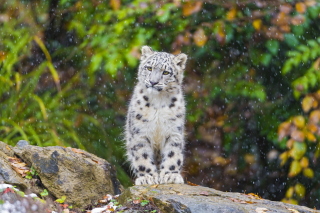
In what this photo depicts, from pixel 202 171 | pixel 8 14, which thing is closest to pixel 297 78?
pixel 202 171

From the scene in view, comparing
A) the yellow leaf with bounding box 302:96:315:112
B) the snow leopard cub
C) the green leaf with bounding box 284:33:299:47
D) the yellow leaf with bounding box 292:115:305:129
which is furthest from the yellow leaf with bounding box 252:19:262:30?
the snow leopard cub

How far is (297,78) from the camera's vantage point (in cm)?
806

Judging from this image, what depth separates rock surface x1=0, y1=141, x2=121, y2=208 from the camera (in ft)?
16.9

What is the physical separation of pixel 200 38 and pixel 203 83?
2.56 ft

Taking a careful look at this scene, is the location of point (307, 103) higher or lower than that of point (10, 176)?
higher

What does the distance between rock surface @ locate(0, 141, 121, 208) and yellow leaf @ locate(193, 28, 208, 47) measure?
2.88 metres

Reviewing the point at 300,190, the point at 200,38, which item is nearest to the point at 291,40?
the point at 200,38

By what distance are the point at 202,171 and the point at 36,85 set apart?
8.88ft

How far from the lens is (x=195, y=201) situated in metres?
4.82

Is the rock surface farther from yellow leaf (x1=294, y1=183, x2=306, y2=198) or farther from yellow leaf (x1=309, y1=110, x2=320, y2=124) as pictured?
yellow leaf (x1=294, y1=183, x2=306, y2=198)

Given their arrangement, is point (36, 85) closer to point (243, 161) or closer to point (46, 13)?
point (46, 13)

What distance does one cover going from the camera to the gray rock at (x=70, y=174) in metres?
5.18

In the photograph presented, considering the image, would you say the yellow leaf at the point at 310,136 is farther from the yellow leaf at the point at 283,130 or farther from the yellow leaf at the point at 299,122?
the yellow leaf at the point at 283,130

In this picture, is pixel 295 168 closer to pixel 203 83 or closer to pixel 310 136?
pixel 310 136
